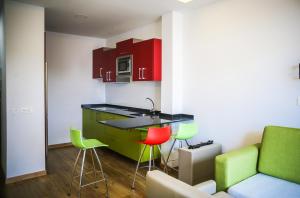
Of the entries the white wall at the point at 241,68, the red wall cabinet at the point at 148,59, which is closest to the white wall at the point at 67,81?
the red wall cabinet at the point at 148,59

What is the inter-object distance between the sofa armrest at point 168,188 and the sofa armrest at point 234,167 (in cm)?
73

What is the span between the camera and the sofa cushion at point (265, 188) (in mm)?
1932

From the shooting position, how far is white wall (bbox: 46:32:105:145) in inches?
201

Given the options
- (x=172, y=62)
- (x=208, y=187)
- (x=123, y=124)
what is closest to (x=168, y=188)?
(x=208, y=187)

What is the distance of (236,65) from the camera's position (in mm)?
2986

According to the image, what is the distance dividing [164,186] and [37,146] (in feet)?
8.71

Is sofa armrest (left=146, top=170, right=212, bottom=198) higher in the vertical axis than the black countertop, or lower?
lower

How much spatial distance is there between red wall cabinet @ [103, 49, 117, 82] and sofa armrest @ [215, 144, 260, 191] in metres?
3.27

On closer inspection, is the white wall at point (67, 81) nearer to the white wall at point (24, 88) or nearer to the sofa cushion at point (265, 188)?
the white wall at point (24, 88)

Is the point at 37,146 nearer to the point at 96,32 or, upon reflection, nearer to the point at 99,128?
the point at 99,128

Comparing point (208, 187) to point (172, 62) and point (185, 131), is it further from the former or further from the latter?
point (172, 62)

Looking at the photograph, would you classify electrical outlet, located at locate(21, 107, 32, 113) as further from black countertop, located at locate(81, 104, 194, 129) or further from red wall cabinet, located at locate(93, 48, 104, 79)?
red wall cabinet, located at locate(93, 48, 104, 79)

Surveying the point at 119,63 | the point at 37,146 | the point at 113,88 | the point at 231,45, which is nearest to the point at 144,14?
the point at 119,63

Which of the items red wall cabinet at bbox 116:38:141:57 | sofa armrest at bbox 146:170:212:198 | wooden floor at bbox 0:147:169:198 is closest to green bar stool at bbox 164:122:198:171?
wooden floor at bbox 0:147:169:198
